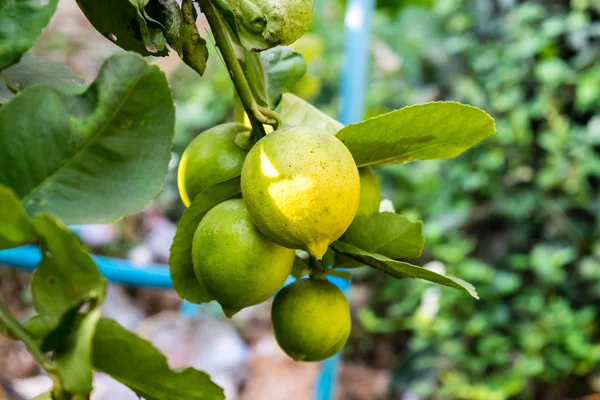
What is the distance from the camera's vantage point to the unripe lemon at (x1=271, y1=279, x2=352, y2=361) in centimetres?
45

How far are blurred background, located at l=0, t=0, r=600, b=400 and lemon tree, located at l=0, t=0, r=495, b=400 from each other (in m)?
1.37

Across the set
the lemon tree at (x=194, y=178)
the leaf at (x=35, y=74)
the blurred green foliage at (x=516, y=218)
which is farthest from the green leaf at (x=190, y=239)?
the blurred green foliage at (x=516, y=218)

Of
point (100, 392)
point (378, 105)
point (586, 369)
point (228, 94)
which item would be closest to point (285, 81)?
point (100, 392)

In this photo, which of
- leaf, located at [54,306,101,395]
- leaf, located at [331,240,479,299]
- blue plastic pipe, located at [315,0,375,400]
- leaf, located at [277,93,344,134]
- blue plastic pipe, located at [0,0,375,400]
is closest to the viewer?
leaf, located at [54,306,101,395]

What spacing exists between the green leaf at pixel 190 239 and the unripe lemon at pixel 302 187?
0.16 ft

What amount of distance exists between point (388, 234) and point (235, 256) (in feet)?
0.32

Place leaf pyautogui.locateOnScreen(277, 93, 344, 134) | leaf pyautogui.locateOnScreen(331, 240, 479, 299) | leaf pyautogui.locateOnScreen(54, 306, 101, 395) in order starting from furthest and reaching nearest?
leaf pyautogui.locateOnScreen(277, 93, 344, 134) → leaf pyautogui.locateOnScreen(331, 240, 479, 299) → leaf pyautogui.locateOnScreen(54, 306, 101, 395)

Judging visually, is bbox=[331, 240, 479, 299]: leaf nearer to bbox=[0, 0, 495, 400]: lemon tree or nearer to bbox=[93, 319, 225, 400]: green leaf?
bbox=[0, 0, 495, 400]: lemon tree

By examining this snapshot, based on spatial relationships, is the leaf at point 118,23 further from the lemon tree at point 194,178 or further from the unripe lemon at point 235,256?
the unripe lemon at point 235,256

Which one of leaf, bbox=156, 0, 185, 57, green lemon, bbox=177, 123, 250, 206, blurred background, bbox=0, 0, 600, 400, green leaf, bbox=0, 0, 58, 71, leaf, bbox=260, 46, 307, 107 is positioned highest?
green leaf, bbox=0, 0, 58, 71

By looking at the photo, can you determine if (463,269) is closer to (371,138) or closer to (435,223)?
(435,223)

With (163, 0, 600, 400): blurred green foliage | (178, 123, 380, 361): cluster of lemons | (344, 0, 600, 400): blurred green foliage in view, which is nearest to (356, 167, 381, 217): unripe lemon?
(178, 123, 380, 361): cluster of lemons

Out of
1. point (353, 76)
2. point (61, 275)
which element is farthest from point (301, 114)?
point (353, 76)

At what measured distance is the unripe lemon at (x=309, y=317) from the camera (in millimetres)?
448
